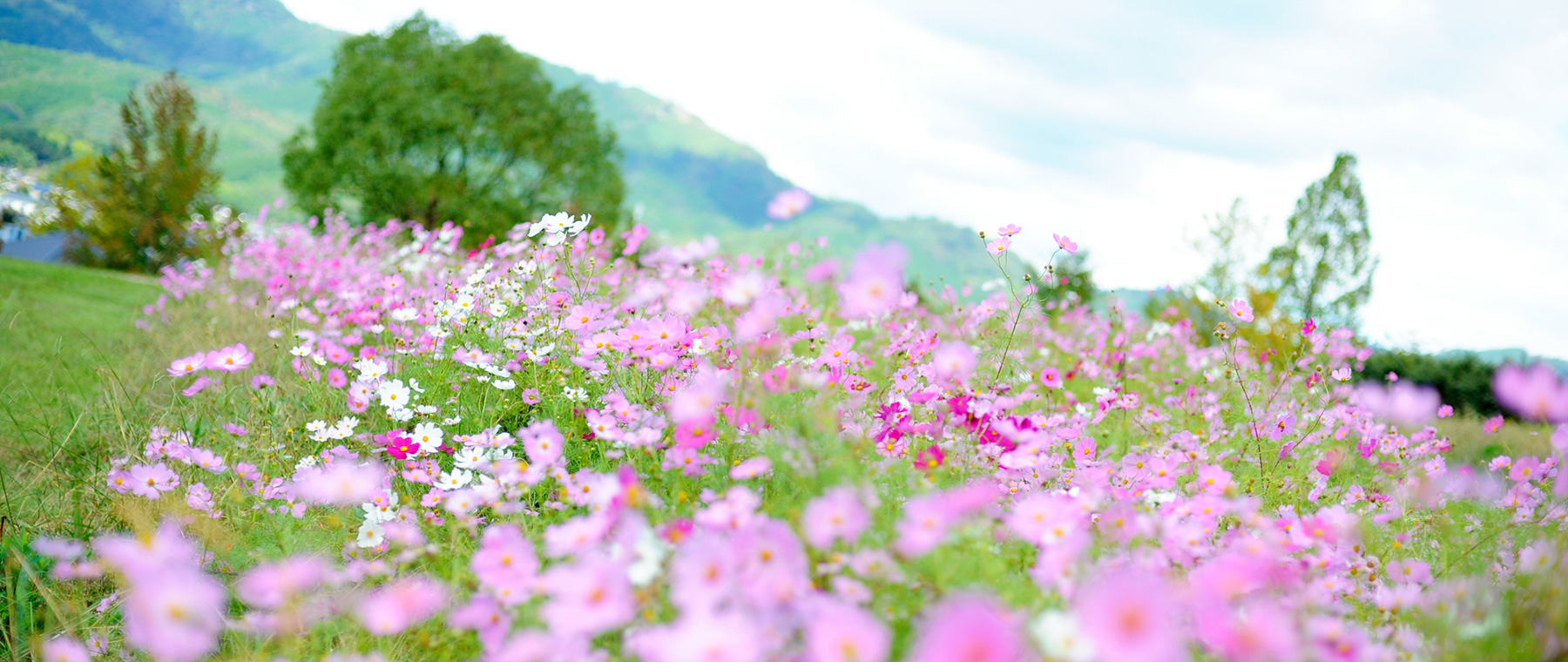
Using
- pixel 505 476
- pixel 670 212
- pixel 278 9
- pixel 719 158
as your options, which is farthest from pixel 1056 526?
pixel 278 9

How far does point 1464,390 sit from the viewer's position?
375 inches

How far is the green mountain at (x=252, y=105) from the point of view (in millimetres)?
66000

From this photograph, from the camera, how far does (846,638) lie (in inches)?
35.6

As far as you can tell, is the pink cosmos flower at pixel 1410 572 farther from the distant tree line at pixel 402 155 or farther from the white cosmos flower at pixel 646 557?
the distant tree line at pixel 402 155

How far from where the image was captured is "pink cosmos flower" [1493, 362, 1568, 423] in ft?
3.81

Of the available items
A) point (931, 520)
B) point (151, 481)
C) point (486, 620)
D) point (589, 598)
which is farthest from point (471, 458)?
point (931, 520)

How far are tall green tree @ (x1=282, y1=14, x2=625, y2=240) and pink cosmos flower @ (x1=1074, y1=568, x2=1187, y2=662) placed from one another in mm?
16425

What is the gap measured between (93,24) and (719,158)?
10958 centimetres

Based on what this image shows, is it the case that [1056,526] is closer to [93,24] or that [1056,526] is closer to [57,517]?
[57,517]

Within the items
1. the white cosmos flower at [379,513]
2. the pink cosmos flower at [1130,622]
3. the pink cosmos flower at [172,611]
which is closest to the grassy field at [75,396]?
the white cosmos flower at [379,513]

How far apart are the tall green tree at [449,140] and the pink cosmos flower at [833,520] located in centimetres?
1601

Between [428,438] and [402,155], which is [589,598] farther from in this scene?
[402,155]

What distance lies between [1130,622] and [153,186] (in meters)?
18.1

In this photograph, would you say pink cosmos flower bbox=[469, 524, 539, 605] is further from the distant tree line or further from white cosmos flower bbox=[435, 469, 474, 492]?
the distant tree line
